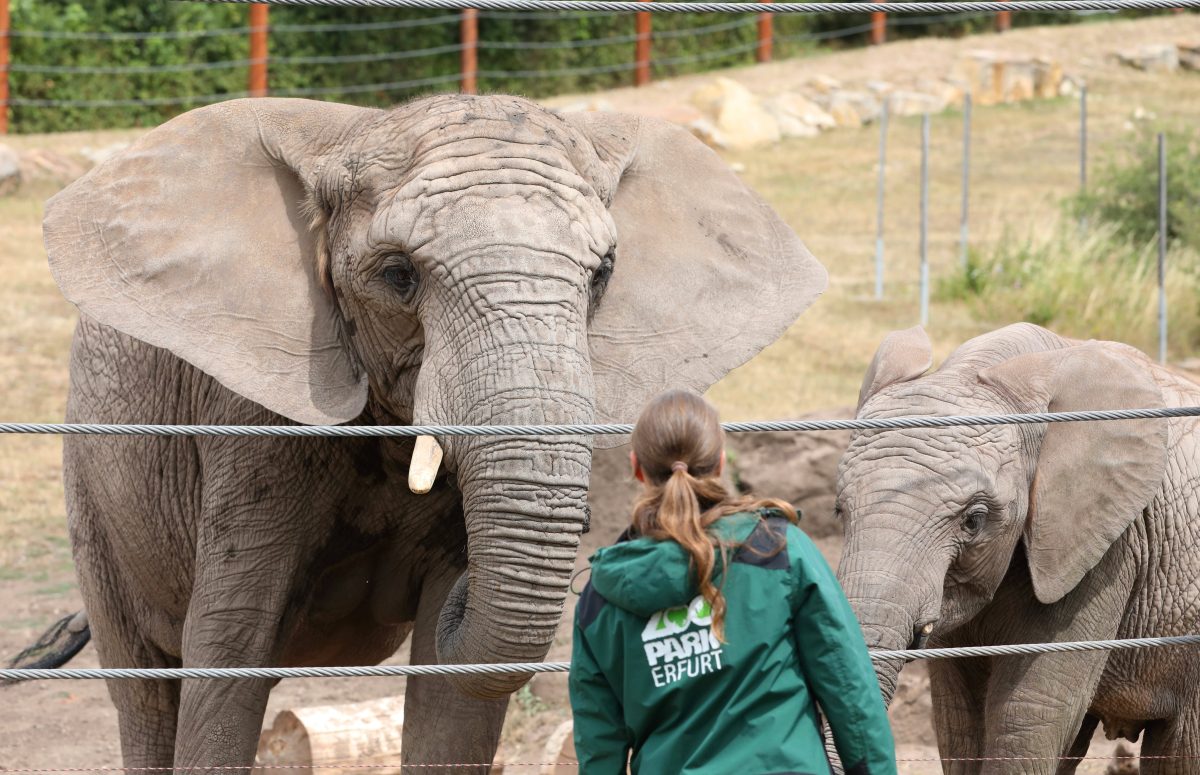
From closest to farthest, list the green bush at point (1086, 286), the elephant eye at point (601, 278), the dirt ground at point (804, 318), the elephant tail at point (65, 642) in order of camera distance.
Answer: the elephant eye at point (601, 278), the elephant tail at point (65, 642), the dirt ground at point (804, 318), the green bush at point (1086, 286)

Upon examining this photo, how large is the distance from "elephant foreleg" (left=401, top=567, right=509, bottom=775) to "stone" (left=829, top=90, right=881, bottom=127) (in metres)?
18.0

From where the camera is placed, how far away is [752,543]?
100.0 inches

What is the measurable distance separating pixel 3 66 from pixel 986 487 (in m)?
16.2

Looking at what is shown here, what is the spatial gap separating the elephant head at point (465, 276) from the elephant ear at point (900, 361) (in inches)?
10.7

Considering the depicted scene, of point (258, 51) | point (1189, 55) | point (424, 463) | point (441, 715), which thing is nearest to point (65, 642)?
point (441, 715)

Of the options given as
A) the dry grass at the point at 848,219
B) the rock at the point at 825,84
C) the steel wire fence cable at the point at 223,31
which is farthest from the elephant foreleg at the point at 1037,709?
the rock at the point at 825,84

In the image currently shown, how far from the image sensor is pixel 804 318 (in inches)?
514

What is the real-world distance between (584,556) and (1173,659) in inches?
149

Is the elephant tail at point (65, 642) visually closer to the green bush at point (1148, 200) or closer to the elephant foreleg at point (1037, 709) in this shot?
the elephant foreleg at point (1037, 709)

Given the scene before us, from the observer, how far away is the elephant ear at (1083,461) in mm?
3932

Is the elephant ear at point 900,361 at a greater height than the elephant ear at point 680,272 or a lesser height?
lesser

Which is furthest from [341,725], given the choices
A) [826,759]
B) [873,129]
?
[873,129]

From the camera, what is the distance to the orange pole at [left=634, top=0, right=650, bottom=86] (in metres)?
22.8

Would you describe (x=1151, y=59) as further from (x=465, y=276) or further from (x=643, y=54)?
(x=465, y=276)
